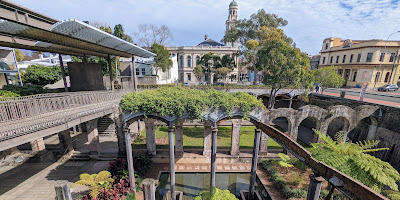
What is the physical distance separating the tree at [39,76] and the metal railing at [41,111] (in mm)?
22388

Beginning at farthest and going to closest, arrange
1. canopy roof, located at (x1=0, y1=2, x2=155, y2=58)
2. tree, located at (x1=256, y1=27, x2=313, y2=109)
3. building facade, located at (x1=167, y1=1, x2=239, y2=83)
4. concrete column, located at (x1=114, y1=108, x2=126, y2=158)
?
1. building facade, located at (x1=167, y1=1, x2=239, y2=83)
2. tree, located at (x1=256, y1=27, x2=313, y2=109)
3. concrete column, located at (x1=114, y1=108, x2=126, y2=158)
4. canopy roof, located at (x1=0, y1=2, x2=155, y2=58)

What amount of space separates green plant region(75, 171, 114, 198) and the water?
10.8 ft

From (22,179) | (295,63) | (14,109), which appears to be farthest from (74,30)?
(295,63)

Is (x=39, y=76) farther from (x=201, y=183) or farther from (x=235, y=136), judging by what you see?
(x=235, y=136)

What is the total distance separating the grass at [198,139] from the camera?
1530cm

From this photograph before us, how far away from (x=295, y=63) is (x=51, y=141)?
27.1 metres

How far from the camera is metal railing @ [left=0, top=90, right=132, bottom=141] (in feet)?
20.2

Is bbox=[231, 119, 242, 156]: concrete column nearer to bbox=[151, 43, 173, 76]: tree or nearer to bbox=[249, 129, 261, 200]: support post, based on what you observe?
bbox=[249, 129, 261, 200]: support post

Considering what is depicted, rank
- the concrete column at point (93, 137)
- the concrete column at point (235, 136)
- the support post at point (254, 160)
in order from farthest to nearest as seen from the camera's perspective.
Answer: the concrete column at point (93, 137) < the concrete column at point (235, 136) < the support post at point (254, 160)

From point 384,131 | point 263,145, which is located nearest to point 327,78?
point 384,131

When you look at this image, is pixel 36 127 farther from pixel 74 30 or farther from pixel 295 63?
pixel 295 63

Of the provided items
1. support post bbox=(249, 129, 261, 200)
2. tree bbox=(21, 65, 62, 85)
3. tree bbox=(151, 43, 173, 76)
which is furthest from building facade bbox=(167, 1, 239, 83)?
support post bbox=(249, 129, 261, 200)

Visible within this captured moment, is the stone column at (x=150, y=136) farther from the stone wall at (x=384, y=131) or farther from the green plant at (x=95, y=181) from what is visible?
the stone wall at (x=384, y=131)

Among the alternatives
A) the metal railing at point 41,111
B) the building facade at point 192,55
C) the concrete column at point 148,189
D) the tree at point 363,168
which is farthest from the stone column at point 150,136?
the building facade at point 192,55
